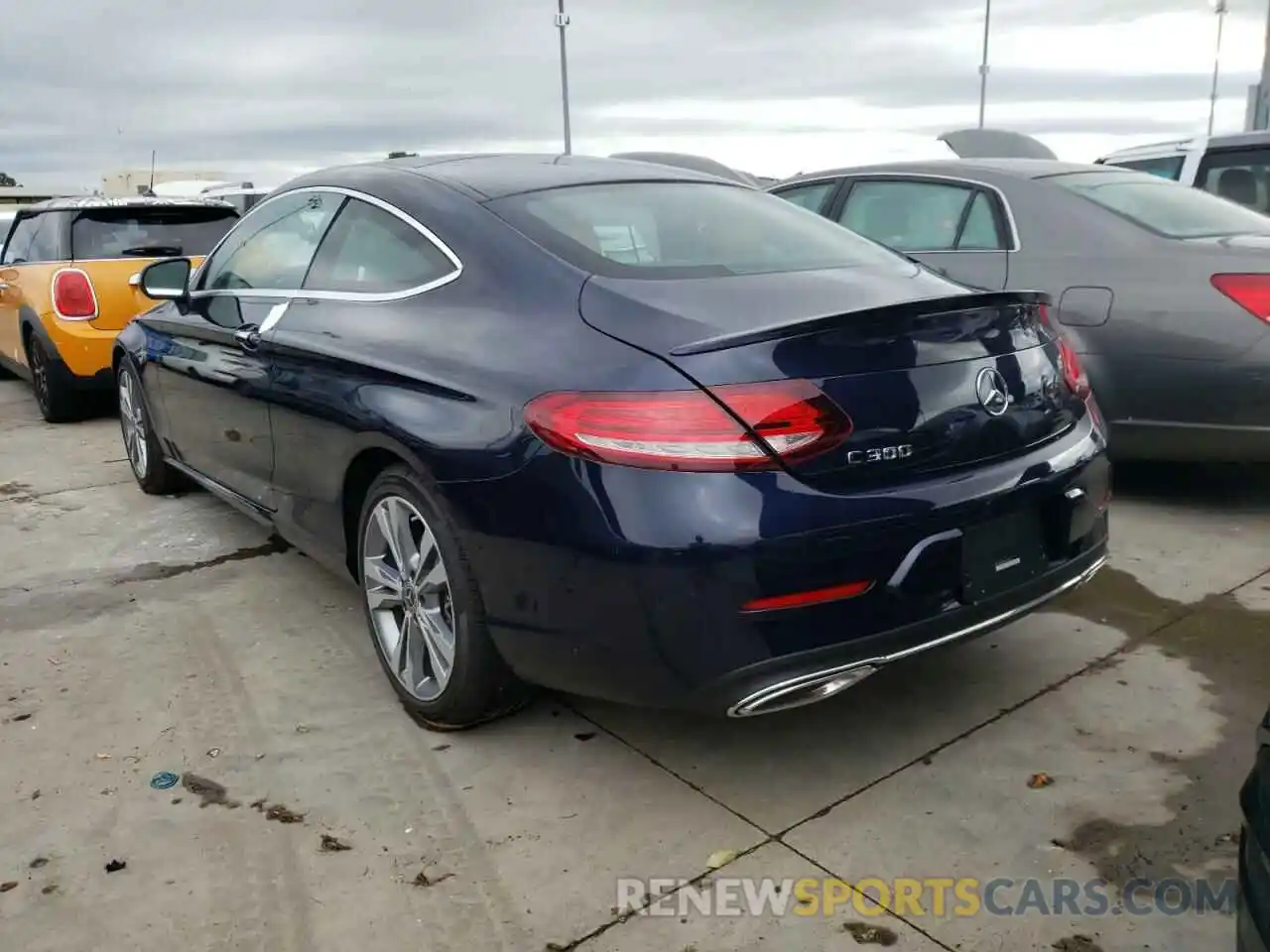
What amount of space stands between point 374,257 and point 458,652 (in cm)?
119

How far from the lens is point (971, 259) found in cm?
493

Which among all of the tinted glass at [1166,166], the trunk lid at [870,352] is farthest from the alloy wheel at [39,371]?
the tinted glass at [1166,166]

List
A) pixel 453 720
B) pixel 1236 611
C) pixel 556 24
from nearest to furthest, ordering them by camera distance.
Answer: pixel 453 720 < pixel 1236 611 < pixel 556 24

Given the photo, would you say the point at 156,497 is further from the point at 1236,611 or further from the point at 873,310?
the point at 1236,611

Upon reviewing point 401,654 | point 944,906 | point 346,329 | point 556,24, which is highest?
point 556,24

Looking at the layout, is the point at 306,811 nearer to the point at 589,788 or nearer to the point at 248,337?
the point at 589,788

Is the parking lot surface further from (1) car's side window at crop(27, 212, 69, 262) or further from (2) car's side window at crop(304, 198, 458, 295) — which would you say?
(1) car's side window at crop(27, 212, 69, 262)

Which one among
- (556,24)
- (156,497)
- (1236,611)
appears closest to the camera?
(1236,611)

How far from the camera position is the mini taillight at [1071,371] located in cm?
288

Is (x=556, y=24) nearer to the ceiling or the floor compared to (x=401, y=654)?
nearer to the ceiling

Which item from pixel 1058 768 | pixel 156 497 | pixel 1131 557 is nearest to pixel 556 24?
pixel 156 497

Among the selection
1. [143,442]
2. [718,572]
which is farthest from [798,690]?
[143,442]

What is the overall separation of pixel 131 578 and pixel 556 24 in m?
19.8

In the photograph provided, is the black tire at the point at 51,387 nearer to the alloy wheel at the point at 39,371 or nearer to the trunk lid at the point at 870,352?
the alloy wheel at the point at 39,371
